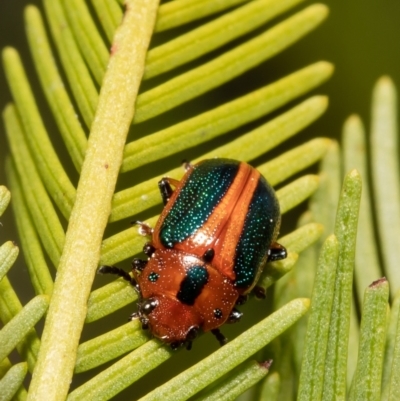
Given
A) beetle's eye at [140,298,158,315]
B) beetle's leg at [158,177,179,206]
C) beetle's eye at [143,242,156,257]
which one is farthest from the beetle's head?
beetle's leg at [158,177,179,206]

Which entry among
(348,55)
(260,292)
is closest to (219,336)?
(260,292)

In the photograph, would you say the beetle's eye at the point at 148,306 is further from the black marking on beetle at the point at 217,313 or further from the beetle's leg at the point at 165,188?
the beetle's leg at the point at 165,188

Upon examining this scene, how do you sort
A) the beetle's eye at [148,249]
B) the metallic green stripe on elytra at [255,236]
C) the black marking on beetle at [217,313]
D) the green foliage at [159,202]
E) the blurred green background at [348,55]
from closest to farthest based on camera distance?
the green foliage at [159,202] → the beetle's eye at [148,249] → the metallic green stripe on elytra at [255,236] → the black marking on beetle at [217,313] → the blurred green background at [348,55]

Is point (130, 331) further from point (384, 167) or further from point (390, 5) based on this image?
point (390, 5)

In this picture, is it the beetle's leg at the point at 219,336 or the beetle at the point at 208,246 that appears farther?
the beetle's leg at the point at 219,336

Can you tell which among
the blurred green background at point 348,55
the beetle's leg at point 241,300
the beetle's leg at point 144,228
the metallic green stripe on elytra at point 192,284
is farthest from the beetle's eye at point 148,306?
the blurred green background at point 348,55

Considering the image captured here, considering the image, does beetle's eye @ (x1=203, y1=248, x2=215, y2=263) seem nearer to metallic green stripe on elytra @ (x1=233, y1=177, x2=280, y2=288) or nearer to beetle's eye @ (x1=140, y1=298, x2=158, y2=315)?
metallic green stripe on elytra @ (x1=233, y1=177, x2=280, y2=288)

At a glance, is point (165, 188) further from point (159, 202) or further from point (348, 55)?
point (348, 55)

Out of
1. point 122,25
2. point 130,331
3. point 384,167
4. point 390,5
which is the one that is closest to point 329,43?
point 390,5
